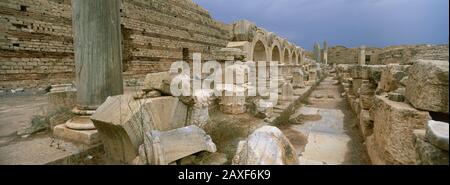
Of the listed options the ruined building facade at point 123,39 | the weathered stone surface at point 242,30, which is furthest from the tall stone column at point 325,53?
the weathered stone surface at point 242,30

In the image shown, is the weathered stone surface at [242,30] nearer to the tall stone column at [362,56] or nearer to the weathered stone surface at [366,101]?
the weathered stone surface at [366,101]

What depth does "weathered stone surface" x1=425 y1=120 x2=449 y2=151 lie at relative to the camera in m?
1.16

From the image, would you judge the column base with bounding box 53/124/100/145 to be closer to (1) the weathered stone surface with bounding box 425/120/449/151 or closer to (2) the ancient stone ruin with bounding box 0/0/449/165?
(2) the ancient stone ruin with bounding box 0/0/449/165

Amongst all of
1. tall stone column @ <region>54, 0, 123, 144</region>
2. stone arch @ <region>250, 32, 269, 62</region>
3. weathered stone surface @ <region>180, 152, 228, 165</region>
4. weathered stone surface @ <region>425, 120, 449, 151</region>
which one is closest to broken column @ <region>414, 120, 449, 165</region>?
weathered stone surface @ <region>425, 120, 449, 151</region>

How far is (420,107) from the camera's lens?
1.54 meters

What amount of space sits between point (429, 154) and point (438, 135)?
0.12 metres

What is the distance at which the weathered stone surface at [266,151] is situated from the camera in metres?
1.47

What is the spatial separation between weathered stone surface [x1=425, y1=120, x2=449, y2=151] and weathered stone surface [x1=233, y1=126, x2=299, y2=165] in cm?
77

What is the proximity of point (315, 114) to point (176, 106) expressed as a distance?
117 inches

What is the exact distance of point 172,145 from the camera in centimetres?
188

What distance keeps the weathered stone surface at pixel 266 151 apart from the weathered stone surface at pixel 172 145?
0.43m

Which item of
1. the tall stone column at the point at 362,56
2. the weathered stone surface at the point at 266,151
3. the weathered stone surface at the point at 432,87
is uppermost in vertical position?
the tall stone column at the point at 362,56

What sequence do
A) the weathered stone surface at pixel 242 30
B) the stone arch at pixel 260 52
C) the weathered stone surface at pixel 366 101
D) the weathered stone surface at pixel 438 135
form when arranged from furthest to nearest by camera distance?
1. the stone arch at pixel 260 52
2. the weathered stone surface at pixel 242 30
3. the weathered stone surface at pixel 366 101
4. the weathered stone surface at pixel 438 135
